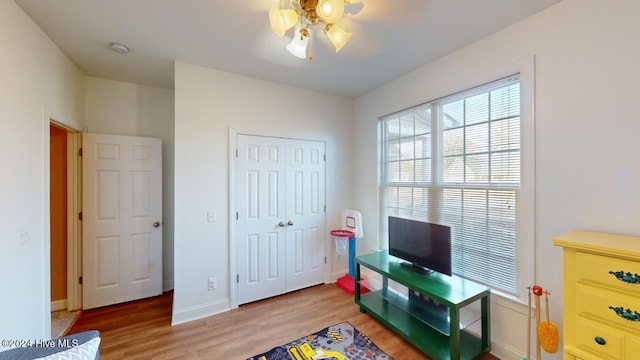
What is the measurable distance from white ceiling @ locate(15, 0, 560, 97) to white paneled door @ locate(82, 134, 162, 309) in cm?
89

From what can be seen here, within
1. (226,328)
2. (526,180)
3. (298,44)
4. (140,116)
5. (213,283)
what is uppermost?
(298,44)

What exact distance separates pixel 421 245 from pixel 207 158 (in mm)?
2418

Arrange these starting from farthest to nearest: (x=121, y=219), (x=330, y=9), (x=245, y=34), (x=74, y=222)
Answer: (x=121, y=219) → (x=74, y=222) → (x=245, y=34) → (x=330, y=9)

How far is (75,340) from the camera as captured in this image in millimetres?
1072

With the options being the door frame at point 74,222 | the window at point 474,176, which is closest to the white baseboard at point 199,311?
the door frame at point 74,222

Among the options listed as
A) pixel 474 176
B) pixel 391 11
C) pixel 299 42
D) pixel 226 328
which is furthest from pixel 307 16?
pixel 226 328

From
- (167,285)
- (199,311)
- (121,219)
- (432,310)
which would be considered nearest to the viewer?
(432,310)

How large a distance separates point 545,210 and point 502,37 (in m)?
1.40

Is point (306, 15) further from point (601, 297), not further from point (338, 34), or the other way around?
point (601, 297)

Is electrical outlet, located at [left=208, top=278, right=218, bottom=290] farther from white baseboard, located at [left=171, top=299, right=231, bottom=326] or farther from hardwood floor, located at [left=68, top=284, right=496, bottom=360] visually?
hardwood floor, located at [left=68, top=284, right=496, bottom=360]

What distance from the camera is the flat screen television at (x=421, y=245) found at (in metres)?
2.19

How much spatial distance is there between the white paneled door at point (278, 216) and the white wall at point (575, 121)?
205cm

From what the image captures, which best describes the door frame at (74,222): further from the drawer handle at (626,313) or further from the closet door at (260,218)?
the drawer handle at (626,313)

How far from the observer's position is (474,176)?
2.24m
